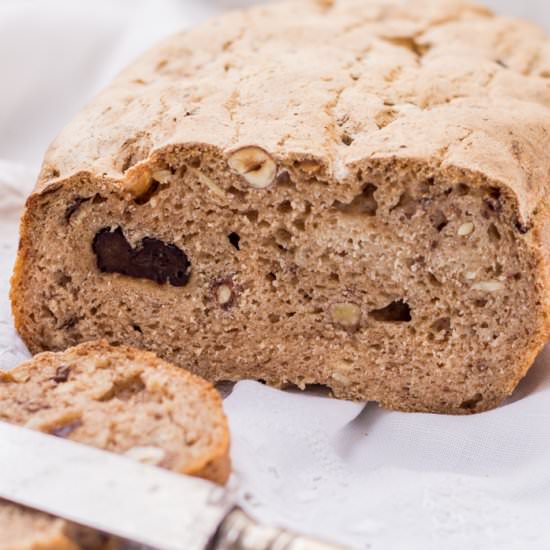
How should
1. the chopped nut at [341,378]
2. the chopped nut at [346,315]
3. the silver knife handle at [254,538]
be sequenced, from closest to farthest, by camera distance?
the silver knife handle at [254,538] < the chopped nut at [346,315] < the chopped nut at [341,378]

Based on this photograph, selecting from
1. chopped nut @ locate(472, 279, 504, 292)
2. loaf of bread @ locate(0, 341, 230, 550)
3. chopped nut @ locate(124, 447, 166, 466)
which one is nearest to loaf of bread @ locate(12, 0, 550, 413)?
chopped nut @ locate(472, 279, 504, 292)

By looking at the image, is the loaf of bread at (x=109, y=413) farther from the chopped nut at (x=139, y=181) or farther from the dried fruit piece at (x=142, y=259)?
the chopped nut at (x=139, y=181)

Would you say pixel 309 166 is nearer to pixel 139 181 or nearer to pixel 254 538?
pixel 139 181

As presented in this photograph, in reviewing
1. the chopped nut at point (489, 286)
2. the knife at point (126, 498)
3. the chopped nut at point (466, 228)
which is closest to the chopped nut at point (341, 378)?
the chopped nut at point (489, 286)

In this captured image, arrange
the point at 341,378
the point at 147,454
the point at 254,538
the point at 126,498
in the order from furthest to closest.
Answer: the point at 341,378 → the point at 147,454 → the point at 126,498 → the point at 254,538

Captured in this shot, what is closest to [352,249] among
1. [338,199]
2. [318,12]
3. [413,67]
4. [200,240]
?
[338,199]

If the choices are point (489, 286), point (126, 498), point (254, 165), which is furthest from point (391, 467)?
point (254, 165)

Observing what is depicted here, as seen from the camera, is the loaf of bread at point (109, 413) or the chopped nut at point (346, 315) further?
the chopped nut at point (346, 315)
